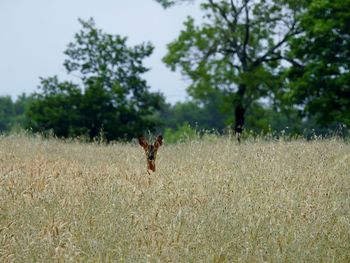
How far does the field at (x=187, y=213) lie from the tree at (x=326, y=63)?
16.1m

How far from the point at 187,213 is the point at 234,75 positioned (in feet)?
86.2

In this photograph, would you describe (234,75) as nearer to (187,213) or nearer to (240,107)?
(240,107)

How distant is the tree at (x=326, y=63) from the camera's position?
24.5m

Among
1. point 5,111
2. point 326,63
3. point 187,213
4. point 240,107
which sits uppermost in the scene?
point 326,63

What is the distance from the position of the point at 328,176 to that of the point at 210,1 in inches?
1013

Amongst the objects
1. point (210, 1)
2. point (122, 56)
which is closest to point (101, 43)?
point (122, 56)

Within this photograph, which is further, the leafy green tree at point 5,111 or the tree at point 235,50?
the leafy green tree at point 5,111

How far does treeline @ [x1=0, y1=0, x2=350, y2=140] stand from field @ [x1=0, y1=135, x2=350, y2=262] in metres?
16.5

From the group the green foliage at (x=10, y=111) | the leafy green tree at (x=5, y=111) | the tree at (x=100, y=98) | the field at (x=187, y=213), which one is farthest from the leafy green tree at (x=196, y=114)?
the field at (x=187, y=213)

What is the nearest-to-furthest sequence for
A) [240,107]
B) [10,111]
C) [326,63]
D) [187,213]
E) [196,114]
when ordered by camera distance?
[187,213], [326,63], [240,107], [10,111], [196,114]

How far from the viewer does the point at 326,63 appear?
81.8 ft

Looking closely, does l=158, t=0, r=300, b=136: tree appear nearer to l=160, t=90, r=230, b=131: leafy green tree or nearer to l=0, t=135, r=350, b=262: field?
l=0, t=135, r=350, b=262: field

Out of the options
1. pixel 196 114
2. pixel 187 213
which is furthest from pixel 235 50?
pixel 196 114

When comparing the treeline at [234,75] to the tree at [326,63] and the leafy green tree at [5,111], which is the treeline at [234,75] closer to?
the tree at [326,63]
